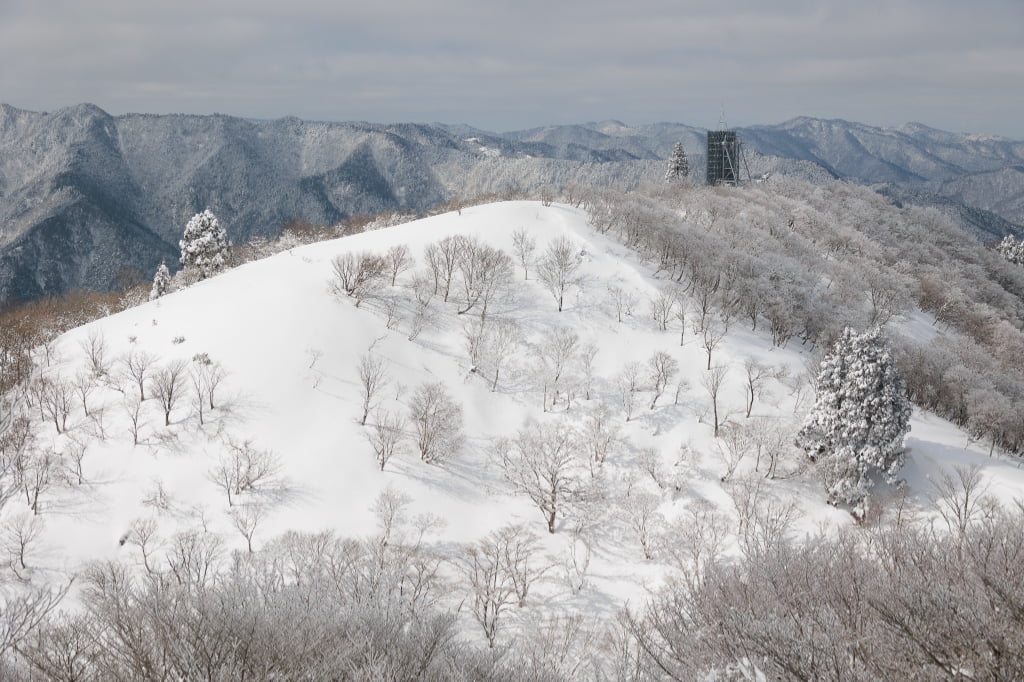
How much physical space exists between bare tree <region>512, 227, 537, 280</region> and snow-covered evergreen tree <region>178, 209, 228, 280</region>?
41.3 meters

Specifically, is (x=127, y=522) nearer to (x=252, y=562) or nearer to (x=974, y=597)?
(x=252, y=562)

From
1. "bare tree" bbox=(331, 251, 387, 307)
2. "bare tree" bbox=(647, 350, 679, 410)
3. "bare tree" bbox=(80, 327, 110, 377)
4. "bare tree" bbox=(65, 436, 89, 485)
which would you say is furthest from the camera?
"bare tree" bbox=(331, 251, 387, 307)

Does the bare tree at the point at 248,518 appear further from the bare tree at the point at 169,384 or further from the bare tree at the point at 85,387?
the bare tree at the point at 85,387

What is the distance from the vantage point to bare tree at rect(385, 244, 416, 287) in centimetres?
5831

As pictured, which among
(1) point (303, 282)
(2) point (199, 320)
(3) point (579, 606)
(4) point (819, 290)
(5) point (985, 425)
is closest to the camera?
(3) point (579, 606)

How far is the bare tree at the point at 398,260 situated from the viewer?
58312mm

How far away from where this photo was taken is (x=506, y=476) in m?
42.5

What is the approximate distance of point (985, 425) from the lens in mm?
45844

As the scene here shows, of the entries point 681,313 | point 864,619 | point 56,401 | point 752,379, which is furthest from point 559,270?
point 864,619

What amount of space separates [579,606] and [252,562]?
1978 centimetres

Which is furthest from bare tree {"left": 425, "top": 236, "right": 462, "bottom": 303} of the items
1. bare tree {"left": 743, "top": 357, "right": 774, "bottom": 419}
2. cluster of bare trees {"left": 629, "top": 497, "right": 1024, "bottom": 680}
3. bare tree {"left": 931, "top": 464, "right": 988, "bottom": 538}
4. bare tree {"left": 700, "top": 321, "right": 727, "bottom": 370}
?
bare tree {"left": 931, "top": 464, "right": 988, "bottom": 538}

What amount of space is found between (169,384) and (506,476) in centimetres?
2650

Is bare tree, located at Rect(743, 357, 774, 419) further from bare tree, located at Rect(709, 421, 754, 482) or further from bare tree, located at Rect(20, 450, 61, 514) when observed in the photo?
bare tree, located at Rect(20, 450, 61, 514)

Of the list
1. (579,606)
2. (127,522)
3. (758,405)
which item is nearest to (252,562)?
(127,522)
